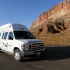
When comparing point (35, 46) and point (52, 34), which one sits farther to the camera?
point (52, 34)

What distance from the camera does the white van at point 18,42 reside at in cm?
1069

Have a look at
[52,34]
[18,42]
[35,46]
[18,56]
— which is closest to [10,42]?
[18,42]

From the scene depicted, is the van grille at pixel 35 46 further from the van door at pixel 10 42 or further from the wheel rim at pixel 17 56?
the van door at pixel 10 42

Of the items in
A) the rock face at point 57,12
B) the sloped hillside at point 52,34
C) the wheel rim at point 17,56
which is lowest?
the wheel rim at point 17,56

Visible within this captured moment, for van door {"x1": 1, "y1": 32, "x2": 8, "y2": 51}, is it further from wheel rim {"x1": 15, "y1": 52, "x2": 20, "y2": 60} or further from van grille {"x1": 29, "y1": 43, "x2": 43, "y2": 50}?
van grille {"x1": 29, "y1": 43, "x2": 43, "y2": 50}

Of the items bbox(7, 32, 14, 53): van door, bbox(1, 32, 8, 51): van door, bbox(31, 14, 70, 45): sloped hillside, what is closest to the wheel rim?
bbox(7, 32, 14, 53): van door

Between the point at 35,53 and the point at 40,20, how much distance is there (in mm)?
147305

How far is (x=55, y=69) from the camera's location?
8500mm

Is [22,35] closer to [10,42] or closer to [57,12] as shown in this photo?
[10,42]

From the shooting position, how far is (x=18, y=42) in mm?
11016

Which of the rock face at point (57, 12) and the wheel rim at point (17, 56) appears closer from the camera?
the wheel rim at point (17, 56)

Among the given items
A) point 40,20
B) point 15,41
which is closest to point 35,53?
point 15,41

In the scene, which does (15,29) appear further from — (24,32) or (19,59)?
(19,59)

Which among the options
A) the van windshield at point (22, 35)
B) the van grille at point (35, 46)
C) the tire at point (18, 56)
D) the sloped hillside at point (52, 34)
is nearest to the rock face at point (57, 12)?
the sloped hillside at point (52, 34)
